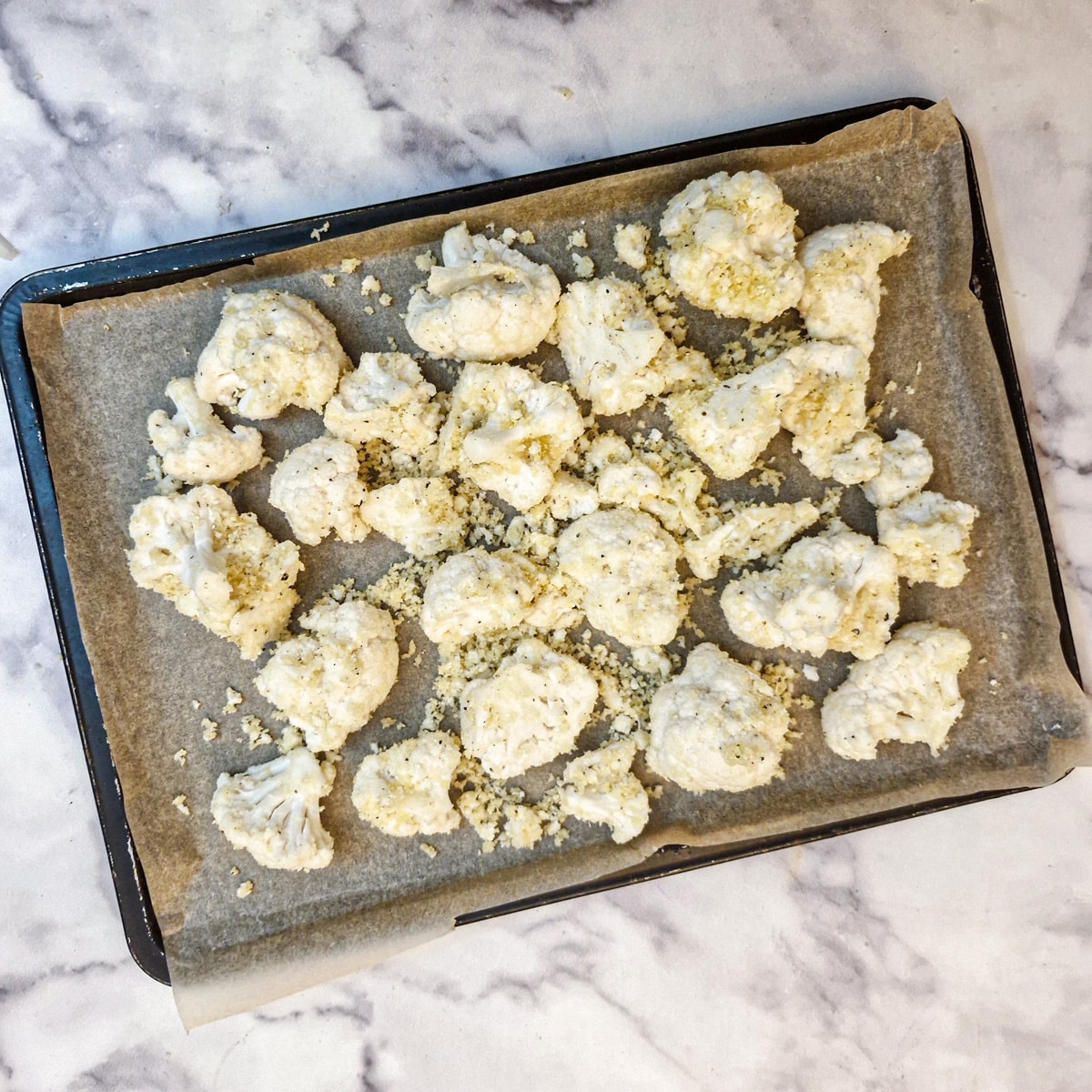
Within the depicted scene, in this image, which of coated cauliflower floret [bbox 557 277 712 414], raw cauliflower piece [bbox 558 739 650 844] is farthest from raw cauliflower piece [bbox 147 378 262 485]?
raw cauliflower piece [bbox 558 739 650 844]

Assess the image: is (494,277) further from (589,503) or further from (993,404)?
(993,404)

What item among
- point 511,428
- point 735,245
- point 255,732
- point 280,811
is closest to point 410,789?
point 280,811

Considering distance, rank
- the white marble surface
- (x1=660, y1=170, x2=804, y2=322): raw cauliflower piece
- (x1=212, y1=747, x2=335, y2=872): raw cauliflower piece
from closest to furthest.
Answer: (x1=660, y1=170, x2=804, y2=322): raw cauliflower piece → (x1=212, y1=747, x2=335, y2=872): raw cauliflower piece → the white marble surface

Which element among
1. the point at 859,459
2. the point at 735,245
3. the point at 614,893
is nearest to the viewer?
the point at 735,245

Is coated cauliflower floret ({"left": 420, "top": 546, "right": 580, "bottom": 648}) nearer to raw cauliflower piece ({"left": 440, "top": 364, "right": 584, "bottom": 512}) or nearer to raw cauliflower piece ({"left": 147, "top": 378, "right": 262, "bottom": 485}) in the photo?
raw cauliflower piece ({"left": 440, "top": 364, "right": 584, "bottom": 512})

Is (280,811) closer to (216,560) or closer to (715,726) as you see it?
(216,560)
